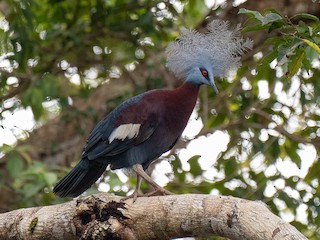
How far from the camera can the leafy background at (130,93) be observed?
4629mm

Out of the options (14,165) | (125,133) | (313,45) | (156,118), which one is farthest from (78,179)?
(313,45)

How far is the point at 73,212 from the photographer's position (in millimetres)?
3117

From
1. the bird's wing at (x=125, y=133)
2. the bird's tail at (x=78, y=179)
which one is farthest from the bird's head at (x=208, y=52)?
the bird's tail at (x=78, y=179)

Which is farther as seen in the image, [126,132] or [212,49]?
[126,132]

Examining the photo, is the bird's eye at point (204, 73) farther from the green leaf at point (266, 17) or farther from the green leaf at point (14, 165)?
the green leaf at point (14, 165)

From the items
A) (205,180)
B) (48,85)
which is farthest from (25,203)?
(205,180)

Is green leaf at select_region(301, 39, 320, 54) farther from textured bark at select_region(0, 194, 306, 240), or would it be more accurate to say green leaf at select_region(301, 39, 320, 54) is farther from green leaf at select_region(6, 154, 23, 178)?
green leaf at select_region(6, 154, 23, 178)

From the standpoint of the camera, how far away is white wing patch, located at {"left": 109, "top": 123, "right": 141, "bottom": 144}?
3645 mm

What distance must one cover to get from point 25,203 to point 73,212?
1804mm

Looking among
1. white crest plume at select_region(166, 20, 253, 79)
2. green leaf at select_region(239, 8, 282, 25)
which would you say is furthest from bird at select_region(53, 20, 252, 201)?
green leaf at select_region(239, 8, 282, 25)

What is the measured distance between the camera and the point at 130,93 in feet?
17.4

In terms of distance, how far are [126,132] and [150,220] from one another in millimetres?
734

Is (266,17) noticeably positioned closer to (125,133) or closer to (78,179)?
(125,133)

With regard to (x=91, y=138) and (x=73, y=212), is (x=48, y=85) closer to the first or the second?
(x=91, y=138)
